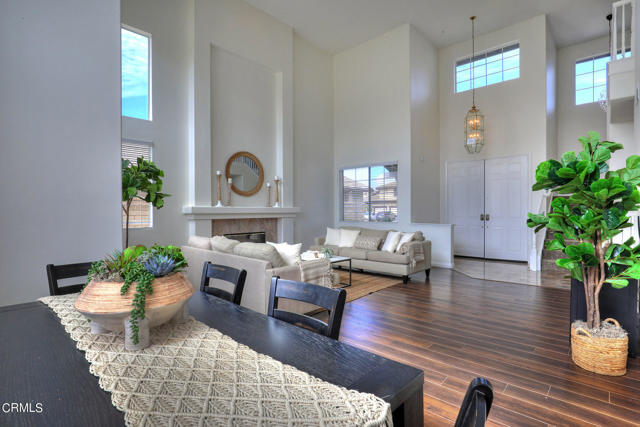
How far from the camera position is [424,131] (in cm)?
762

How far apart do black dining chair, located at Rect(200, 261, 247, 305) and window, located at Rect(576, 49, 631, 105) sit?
28.9 ft

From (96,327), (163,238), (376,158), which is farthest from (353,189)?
(96,327)

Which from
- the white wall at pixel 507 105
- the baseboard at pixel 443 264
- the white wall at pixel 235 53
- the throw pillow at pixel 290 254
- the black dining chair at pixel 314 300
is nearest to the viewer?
the black dining chair at pixel 314 300

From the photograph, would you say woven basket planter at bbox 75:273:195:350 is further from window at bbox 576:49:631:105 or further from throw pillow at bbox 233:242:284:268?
window at bbox 576:49:631:105

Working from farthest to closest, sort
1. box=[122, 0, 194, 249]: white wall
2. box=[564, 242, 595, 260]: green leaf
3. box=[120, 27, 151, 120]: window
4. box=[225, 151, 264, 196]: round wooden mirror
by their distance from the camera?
box=[225, 151, 264, 196]: round wooden mirror, box=[122, 0, 194, 249]: white wall, box=[120, 27, 151, 120]: window, box=[564, 242, 595, 260]: green leaf

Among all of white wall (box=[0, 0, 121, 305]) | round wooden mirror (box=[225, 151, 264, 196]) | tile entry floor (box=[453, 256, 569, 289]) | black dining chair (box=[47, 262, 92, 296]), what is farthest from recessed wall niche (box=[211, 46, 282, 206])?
tile entry floor (box=[453, 256, 569, 289])

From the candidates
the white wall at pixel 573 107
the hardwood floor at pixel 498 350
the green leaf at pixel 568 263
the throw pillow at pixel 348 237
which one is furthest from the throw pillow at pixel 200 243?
the white wall at pixel 573 107

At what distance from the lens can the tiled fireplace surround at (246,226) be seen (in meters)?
5.95

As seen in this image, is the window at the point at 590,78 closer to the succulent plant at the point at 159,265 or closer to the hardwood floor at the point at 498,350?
the hardwood floor at the point at 498,350

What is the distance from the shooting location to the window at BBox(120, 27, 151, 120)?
4996 millimetres

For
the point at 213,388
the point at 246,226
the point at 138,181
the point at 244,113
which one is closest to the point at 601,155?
the point at 213,388

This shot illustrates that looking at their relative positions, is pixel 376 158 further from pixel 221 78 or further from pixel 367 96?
pixel 221 78

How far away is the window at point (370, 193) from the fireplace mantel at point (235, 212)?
5.27 ft

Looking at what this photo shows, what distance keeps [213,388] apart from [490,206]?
8029 mm
